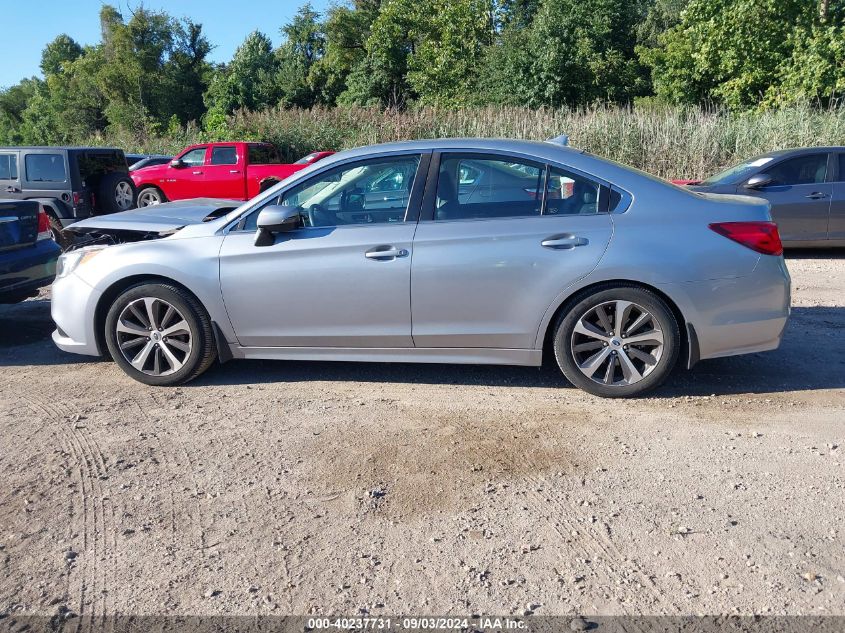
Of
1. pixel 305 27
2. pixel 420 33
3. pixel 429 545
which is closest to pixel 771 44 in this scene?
pixel 420 33

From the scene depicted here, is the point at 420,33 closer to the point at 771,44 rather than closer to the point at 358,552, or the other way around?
the point at 771,44

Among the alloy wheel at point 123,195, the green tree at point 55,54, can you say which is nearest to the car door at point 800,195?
the alloy wheel at point 123,195

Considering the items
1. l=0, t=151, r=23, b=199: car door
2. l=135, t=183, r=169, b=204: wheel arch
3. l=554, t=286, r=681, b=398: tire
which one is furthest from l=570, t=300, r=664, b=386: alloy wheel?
l=135, t=183, r=169, b=204: wheel arch

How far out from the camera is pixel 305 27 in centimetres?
4838

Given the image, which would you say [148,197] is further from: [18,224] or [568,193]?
[568,193]

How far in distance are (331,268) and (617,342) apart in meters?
1.88

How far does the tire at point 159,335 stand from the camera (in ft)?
16.9

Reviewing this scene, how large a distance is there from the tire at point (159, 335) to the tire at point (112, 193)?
915 centimetres

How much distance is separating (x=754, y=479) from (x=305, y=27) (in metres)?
49.5

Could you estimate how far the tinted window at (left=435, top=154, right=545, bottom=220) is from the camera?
486 centimetres

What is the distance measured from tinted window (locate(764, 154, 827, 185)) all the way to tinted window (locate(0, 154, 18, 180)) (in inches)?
479

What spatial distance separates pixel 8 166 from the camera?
13305 millimetres

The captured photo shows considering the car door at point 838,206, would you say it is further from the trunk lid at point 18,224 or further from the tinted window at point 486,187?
the trunk lid at point 18,224

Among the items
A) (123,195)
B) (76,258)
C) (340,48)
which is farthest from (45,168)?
(340,48)
